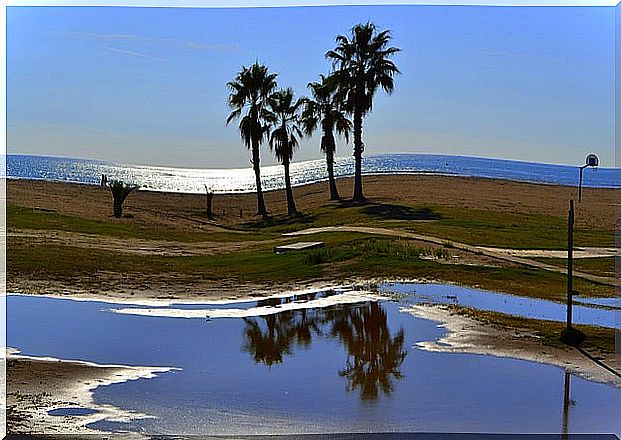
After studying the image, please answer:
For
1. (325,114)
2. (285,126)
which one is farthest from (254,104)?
(325,114)

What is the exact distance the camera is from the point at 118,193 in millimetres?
16266

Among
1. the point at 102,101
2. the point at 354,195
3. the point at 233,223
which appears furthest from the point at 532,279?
the point at 102,101

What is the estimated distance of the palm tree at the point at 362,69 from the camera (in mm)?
14086

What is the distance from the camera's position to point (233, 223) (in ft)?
50.8

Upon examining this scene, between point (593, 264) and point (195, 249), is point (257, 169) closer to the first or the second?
point (195, 249)

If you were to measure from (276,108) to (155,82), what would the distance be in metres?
1.93

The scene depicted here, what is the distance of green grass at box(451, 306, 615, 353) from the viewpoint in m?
7.60

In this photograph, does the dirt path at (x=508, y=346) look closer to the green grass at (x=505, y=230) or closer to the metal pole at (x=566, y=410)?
the metal pole at (x=566, y=410)

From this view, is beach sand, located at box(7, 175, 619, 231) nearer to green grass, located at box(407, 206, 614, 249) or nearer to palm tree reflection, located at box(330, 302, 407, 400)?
green grass, located at box(407, 206, 614, 249)

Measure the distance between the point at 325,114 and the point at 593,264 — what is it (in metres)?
4.53

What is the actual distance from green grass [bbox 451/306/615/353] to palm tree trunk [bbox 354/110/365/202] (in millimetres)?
5840

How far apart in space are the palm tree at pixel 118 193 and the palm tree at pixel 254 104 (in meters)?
2.42

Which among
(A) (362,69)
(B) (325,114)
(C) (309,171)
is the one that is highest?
(A) (362,69)

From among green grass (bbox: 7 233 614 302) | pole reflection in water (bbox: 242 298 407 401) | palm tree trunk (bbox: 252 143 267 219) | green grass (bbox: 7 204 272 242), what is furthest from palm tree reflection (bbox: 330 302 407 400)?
palm tree trunk (bbox: 252 143 267 219)
